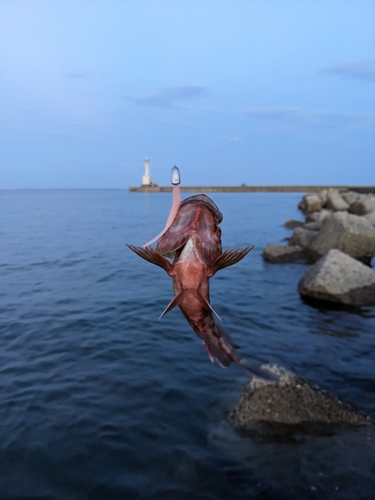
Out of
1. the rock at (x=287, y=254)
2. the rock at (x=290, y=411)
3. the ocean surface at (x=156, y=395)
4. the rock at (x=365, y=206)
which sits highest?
the rock at (x=365, y=206)

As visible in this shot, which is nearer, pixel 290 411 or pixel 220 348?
pixel 220 348

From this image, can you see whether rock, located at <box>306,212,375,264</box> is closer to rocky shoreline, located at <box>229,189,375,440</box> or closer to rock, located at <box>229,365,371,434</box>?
rocky shoreline, located at <box>229,189,375,440</box>

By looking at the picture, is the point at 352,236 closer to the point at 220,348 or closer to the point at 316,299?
the point at 316,299

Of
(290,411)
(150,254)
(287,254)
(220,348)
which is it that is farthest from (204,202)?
(287,254)

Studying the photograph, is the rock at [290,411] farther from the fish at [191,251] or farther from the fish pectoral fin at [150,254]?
the fish pectoral fin at [150,254]

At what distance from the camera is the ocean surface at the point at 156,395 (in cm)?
461

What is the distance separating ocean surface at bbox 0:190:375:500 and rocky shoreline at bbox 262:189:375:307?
53cm

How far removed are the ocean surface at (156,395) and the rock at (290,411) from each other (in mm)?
169

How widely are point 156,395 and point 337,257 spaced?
636 cm

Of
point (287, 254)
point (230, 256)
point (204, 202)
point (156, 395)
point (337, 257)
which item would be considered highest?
point (204, 202)

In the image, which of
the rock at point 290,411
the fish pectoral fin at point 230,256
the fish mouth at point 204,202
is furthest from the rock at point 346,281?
the fish pectoral fin at point 230,256

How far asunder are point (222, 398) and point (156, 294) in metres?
6.57

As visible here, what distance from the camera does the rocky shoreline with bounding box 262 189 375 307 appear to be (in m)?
10.4

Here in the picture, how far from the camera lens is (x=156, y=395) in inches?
250
